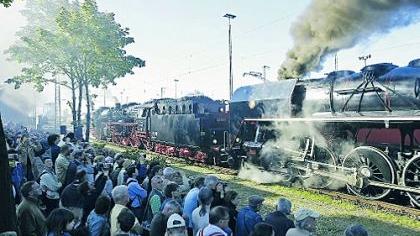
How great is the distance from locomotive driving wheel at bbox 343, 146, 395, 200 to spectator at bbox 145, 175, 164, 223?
23.0 feet

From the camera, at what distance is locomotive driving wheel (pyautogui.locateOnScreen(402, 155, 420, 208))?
1044 centimetres

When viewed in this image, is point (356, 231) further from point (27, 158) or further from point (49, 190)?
point (27, 158)

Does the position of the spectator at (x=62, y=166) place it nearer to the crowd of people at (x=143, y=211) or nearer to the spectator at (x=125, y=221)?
the crowd of people at (x=143, y=211)

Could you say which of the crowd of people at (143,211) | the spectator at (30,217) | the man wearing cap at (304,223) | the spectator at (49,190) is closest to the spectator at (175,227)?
the crowd of people at (143,211)

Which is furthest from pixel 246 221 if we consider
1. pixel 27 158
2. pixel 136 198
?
pixel 27 158

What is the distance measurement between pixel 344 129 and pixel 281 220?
314 inches

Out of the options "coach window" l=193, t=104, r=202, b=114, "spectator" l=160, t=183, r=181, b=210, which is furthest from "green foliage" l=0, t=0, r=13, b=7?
"coach window" l=193, t=104, r=202, b=114

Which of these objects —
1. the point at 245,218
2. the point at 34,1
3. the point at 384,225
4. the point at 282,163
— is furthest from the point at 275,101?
the point at 34,1

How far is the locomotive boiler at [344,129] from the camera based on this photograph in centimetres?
1079

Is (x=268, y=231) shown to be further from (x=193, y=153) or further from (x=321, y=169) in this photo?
(x=193, y=153)

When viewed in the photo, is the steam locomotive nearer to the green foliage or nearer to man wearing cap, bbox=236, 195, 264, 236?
man wearing cap, bbox=236, 195, 264, 236

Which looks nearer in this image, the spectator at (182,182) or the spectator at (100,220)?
the spectator at (100,220)

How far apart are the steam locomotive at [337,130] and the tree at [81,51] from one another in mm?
10935

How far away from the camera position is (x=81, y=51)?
85.6ft
